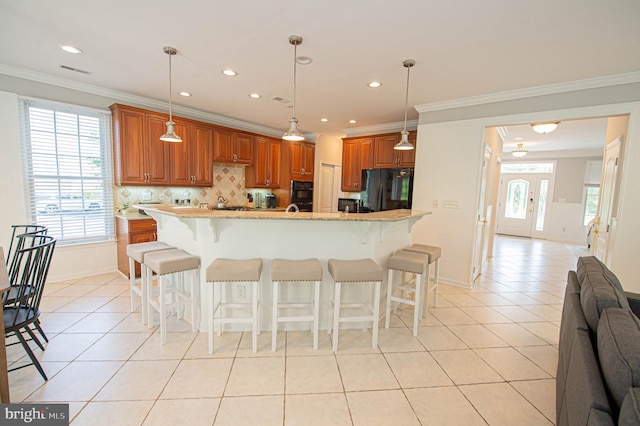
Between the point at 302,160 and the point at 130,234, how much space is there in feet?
12.0

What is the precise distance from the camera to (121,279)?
396 centimetres

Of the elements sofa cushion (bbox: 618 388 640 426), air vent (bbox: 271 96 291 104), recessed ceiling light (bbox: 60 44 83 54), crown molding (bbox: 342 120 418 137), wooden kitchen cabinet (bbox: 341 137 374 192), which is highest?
air vent (bbox: 271 96 291 104)

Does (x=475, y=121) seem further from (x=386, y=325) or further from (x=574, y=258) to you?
(x=574, y=258)

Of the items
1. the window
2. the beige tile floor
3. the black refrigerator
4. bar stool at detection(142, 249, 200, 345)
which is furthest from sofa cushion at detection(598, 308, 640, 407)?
the window

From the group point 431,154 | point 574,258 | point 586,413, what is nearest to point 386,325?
point 586,413

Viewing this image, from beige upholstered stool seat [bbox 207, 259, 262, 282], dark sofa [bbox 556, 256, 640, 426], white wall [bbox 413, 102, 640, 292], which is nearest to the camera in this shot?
dark sofa [bbox 556, 256, 640, 426]

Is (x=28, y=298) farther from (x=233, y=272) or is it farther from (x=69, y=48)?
(x=69, y=48)

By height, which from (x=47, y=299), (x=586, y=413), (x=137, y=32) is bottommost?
(x=47, y=299)

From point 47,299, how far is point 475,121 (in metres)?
5.72

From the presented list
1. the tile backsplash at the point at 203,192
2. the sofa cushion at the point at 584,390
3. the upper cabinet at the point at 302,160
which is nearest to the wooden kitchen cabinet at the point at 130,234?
the tile backsplash at the point at 203,192

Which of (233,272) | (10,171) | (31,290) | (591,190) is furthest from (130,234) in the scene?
(591,190)

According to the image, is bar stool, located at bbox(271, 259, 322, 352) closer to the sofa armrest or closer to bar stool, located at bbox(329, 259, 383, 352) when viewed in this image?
bar stool, located at bbox(329, 259, 383, 352)

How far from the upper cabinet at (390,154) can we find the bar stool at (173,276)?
3738mm

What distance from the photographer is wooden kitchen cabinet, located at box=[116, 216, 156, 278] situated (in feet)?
12.6
